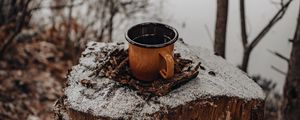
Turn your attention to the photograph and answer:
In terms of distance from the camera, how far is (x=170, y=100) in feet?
7.86

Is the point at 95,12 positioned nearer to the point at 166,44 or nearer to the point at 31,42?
the point at 31,42

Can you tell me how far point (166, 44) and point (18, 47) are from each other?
13.1 ft

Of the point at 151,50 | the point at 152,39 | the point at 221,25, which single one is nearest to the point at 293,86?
the point at 221,25

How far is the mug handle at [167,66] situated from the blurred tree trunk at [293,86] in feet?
4.73

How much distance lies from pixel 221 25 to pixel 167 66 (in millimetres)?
1330

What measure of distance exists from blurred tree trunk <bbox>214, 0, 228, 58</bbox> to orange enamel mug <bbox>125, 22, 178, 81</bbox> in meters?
1.08

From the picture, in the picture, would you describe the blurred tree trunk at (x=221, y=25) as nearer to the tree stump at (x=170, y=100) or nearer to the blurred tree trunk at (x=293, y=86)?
the blurred tree trunk at (x=293, y=86)

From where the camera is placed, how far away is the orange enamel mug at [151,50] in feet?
7.82

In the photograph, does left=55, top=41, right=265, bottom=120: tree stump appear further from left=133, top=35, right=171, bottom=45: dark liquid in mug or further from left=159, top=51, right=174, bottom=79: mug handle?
left=133, top=35, right=171, bottom=45: dark liquid in mug

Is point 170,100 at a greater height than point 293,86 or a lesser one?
greater

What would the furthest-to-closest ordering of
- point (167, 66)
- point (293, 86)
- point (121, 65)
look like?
point (293, 86) → point (121, 65) → point (167, 66)

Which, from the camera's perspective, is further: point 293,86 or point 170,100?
point 293,86

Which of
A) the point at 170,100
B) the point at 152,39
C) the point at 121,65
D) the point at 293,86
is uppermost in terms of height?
the point at 152,39

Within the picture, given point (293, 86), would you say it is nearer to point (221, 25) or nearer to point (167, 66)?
point (221, 25)
